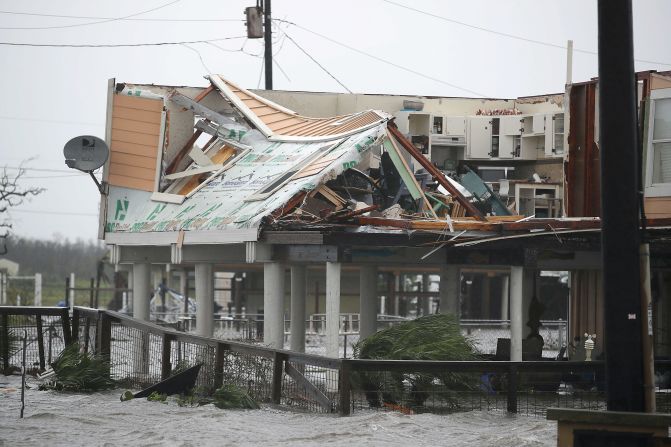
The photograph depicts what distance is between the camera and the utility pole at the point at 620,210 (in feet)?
33.4

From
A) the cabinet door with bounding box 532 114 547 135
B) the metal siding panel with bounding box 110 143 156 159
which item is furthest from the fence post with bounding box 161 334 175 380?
the cabinet door with bounding box 532 114 547 135

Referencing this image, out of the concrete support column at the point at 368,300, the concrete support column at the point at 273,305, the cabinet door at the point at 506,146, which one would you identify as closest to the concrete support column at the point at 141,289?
the concrete support column at the point at 368,300

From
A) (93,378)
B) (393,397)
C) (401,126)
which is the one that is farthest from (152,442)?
(401,126)

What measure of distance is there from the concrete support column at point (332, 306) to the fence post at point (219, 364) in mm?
7632

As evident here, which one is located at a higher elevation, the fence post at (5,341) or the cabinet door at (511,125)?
the cabinet door at (511,125)

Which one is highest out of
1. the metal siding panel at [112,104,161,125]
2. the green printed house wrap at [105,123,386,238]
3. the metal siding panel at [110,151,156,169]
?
the metal siding panel at [112,104,161,125]

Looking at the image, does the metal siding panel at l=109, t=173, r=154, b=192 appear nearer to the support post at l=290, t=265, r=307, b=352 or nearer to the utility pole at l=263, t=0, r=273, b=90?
the support post at l=290, t=265, r=307, b=352

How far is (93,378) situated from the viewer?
19.7 m

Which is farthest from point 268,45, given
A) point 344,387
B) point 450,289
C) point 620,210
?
point 620,210

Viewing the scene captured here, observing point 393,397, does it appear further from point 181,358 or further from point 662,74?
point 662,74

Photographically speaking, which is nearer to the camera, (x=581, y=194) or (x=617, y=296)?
(x=617, y=296)

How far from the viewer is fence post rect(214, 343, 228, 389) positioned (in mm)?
18281

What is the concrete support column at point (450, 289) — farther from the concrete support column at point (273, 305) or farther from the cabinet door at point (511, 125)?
the cabinet door at point (511, 125)

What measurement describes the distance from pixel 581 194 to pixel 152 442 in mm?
15495
